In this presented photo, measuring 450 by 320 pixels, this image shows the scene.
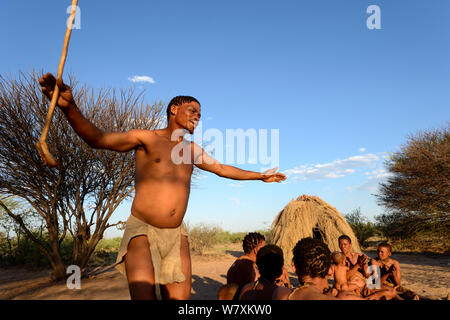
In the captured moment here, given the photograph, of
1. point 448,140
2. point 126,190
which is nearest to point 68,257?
point 126,190

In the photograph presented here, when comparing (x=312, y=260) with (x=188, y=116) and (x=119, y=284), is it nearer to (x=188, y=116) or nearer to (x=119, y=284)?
(x=188, y=116)

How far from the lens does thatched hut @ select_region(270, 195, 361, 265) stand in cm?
1059

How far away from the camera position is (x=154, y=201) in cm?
237

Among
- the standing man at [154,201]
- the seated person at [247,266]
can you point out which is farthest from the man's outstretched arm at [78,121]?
the seated person at [247,266]

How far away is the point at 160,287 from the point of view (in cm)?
235

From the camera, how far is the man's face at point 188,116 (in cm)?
265

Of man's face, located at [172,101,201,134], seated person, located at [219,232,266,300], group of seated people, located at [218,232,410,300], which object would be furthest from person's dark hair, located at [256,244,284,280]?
seated person, located at [219,232,266,300]

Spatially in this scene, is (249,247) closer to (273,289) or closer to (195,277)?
(273,289)

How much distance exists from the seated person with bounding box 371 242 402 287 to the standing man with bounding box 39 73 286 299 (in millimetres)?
4457

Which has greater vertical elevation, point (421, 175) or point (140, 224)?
point (421, 175)

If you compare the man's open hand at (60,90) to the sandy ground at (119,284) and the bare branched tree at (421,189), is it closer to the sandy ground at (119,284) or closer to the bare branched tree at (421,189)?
the sandy ground at (119,284)

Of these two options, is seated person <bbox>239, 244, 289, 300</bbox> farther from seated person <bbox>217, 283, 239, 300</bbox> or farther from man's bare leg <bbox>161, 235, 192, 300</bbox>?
seated person <bbox>217, 283, 239, 300</bbox>

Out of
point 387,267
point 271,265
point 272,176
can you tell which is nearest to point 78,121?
point 271,265

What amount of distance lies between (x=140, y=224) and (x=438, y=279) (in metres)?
9.10
